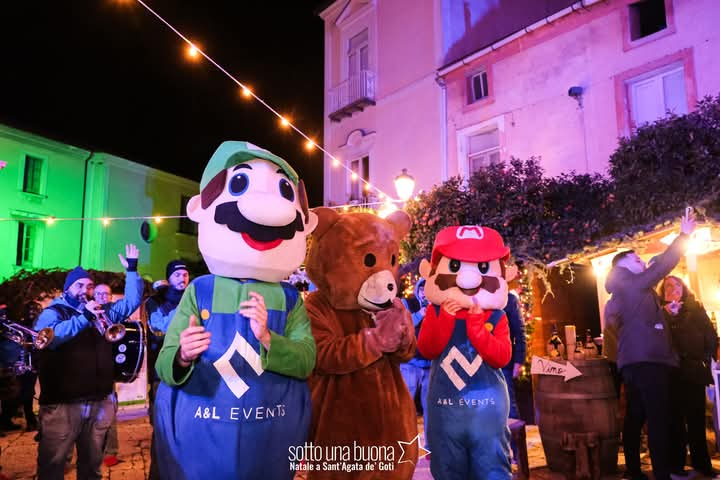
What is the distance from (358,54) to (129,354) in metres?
10.7

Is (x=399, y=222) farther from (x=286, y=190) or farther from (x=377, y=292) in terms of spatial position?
(x=286, y=190)

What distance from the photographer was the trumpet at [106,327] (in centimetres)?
439

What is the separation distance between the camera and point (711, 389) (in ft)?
19.8

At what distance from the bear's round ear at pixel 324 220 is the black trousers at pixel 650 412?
2899 mm

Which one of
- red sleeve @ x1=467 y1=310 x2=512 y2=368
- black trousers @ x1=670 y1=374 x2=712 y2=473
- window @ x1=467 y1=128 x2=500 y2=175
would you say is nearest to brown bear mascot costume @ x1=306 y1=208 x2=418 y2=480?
red sleeve @ x1=467 y1=310 x2=512 y2=368

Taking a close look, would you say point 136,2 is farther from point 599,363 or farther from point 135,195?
point 135,195

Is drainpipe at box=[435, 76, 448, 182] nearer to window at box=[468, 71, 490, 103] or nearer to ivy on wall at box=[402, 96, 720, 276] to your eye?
window at box=[468, 71, 490, 103]

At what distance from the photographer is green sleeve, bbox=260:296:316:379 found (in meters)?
2.51

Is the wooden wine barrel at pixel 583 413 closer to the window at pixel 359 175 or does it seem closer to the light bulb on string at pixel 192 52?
the light bulb on string at pixel 192 52

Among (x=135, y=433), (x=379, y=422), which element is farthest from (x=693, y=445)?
(x=135, y=433)

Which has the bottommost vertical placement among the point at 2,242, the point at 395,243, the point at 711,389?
the point at 711,389

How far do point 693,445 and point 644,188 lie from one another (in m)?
2.56

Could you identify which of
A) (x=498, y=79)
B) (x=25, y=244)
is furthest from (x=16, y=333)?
(x=25, y=244)

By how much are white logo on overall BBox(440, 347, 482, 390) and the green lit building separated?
51.8 ft
